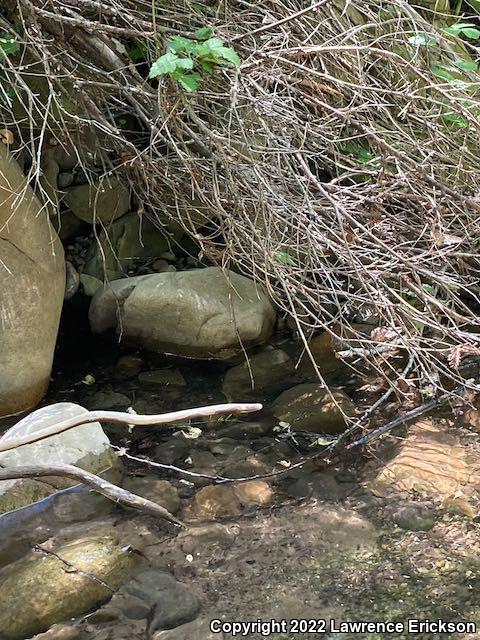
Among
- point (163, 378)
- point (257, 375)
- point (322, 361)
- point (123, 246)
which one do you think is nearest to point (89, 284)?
point (123, 246)

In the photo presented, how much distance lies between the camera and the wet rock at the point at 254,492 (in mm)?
2785

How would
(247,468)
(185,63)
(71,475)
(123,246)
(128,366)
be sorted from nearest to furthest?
(185,63)
(71,475)
(247,468)
(128,366)
(123,246)

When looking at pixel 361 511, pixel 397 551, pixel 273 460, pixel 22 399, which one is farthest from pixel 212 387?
pixel 397 551

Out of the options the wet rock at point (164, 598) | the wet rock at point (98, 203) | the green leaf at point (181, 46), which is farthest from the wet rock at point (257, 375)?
the green leaf at point (181, 46)

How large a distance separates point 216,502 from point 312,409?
2.87 ft

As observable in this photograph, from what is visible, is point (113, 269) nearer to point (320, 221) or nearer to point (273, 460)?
point (273, 460)

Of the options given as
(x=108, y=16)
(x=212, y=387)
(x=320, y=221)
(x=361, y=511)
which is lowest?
(x=212, y=387)

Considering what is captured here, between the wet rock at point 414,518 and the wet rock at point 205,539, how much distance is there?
68 centimetres

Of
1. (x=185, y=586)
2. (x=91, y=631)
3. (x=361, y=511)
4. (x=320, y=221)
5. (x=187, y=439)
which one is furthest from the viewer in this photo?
(x=187, y=439)

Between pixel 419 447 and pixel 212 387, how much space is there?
125 centimetres

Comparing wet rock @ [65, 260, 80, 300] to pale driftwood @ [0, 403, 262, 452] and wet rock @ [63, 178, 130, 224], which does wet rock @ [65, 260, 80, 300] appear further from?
pale driftwood @ [0, 403, 262, 452]

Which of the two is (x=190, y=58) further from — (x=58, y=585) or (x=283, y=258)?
(x=58, y=585)

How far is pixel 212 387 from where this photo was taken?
148 inches

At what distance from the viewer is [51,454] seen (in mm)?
2855
